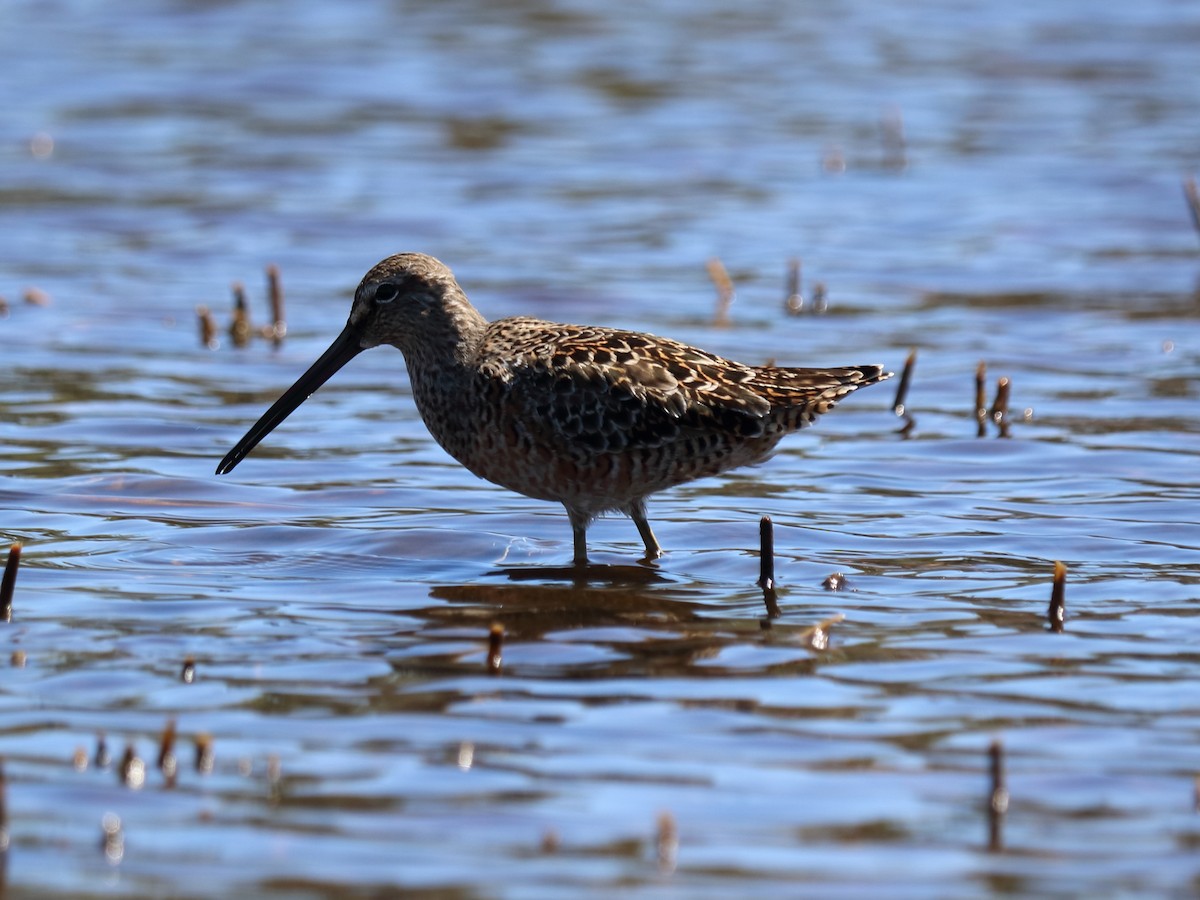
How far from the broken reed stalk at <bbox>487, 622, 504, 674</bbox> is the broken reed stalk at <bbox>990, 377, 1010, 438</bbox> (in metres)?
4.30

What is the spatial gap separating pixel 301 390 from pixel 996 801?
4.29 metres

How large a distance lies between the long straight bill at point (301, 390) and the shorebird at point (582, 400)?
24 cm

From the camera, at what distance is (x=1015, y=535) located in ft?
26.4

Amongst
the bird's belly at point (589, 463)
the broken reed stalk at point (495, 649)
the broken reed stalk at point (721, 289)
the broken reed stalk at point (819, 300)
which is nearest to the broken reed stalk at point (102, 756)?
the broken reed stalk at point (495, 649)

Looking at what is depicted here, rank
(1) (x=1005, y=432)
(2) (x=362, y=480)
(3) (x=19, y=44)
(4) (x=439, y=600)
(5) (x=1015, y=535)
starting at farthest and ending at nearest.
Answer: (3) (x=19, y=44), (1) (x=1005, y=432), (2) (x=362, y=480), (5) (x=1015, y=535), (4) (x=439, y=600)

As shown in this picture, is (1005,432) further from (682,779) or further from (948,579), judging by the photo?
(682,779)

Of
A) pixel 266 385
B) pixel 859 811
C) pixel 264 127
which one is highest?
pixel 264 127

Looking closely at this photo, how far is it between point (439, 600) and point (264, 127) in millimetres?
11760

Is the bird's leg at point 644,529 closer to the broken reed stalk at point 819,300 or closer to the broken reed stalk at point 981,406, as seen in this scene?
the broken reed stalk at point 981,406

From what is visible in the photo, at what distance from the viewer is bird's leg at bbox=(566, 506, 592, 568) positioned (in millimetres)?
7824

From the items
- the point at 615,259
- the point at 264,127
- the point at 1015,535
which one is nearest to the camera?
the point at 1015,535

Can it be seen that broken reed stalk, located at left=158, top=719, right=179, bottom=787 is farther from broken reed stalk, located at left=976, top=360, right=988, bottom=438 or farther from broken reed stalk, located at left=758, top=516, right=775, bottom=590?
broken reed stalk, located at left=976, top=360, right=988, bottom=438

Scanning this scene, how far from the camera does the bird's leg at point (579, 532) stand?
782cm

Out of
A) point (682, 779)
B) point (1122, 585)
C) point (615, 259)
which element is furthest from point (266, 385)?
point (682, 779)
